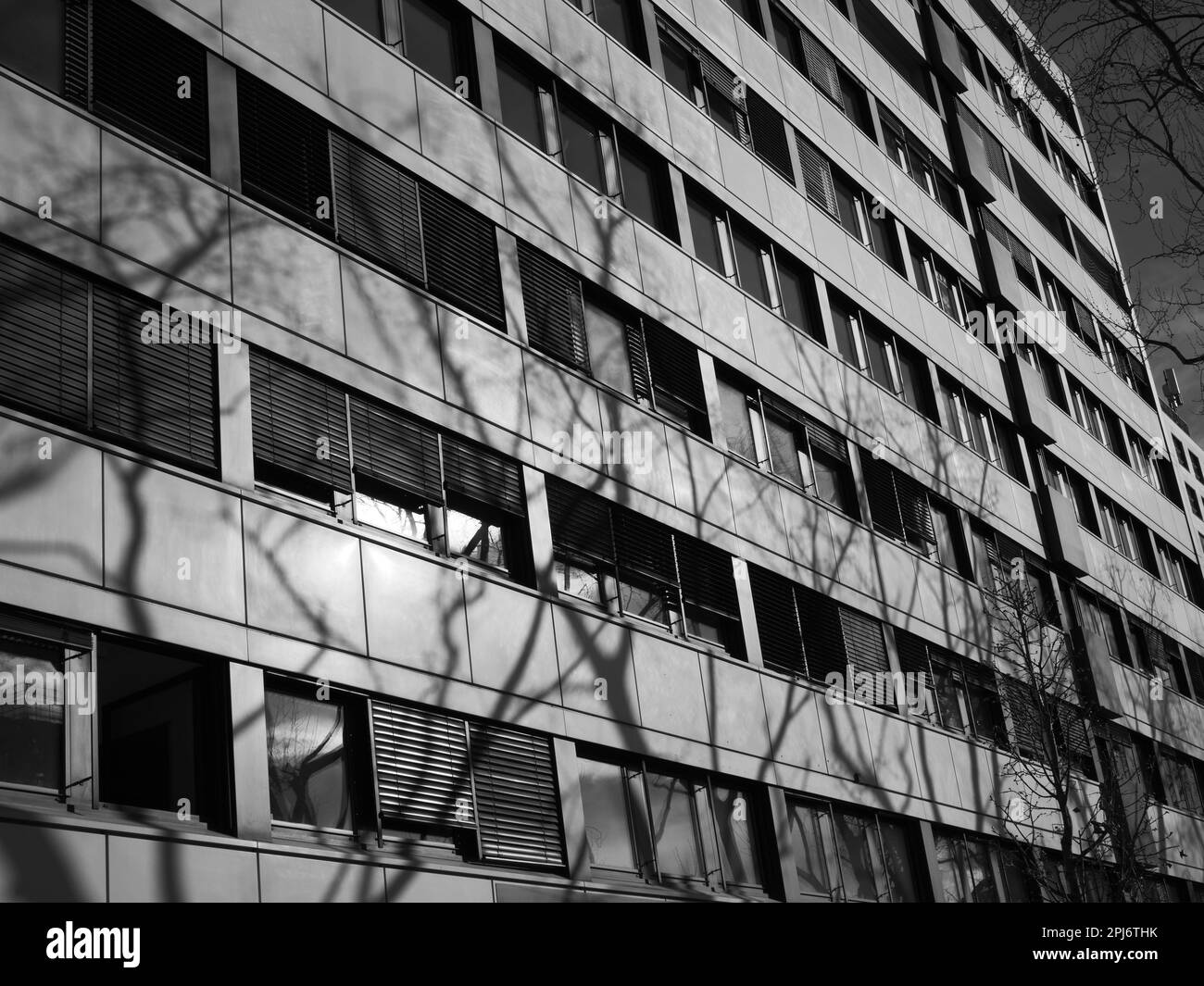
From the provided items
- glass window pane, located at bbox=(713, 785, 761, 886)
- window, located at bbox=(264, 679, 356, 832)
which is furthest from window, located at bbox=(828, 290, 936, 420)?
window, located at bbox=(264, 679, 356, 832)

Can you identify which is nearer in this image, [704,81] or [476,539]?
[476,539]

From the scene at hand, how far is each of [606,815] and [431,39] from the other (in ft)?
32.0

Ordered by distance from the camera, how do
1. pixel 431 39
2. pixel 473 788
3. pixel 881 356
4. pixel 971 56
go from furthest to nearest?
pixel 971 56 < pixel 881 356 < pixel 431 39 < pixel 473 788

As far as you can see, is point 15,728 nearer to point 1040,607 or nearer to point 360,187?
point 360,187

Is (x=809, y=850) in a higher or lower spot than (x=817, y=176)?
lower

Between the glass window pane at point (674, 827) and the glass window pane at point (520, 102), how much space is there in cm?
861

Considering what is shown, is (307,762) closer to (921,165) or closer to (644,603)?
(644,603)

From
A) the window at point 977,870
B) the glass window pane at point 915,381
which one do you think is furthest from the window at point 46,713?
the glass window pane at point 915,381

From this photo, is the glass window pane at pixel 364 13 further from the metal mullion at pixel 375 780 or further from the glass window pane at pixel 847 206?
the glass window pane at pixel 847 206

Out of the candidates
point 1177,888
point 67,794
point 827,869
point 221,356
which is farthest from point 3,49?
point 1177,888

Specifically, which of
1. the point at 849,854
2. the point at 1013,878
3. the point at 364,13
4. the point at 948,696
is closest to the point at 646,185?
the point at 364,13

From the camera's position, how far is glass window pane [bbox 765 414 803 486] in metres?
21.8

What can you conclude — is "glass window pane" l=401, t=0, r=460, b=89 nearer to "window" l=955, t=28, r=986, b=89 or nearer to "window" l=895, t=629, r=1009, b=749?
"window" l=895, t=629, r=1009, b=749

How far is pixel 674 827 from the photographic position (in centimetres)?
1647
